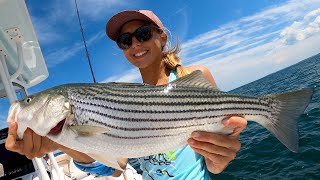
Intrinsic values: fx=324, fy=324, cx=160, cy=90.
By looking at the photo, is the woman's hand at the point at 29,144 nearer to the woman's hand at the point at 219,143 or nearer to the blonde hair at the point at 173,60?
the woman's hand at the point at 219,143

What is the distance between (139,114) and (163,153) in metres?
0.92

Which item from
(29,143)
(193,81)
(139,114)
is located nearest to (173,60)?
(193,81)

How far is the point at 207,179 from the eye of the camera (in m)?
3.73

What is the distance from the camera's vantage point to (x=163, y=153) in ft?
11.9

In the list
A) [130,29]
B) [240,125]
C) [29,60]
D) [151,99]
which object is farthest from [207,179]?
[29,60]

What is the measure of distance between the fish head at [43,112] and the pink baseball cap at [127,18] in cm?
155

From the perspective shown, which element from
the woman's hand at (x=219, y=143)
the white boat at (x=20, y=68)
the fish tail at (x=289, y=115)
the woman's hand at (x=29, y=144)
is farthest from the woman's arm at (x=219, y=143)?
the white boat at (x=20, y=68)

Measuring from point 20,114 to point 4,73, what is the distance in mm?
3691

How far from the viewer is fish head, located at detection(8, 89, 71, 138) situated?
9.25 ft

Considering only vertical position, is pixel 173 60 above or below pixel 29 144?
above

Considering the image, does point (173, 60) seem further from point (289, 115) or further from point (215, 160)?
point (289, 115)

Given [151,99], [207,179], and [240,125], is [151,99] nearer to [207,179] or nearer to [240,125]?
[240,125]

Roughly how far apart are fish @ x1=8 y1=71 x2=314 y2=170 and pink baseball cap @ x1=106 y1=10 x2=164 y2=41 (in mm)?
1341

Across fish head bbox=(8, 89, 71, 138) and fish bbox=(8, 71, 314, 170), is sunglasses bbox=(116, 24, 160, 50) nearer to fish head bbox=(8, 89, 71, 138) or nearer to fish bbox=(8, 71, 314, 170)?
fish bbox=(8, 71, 314, 170)
